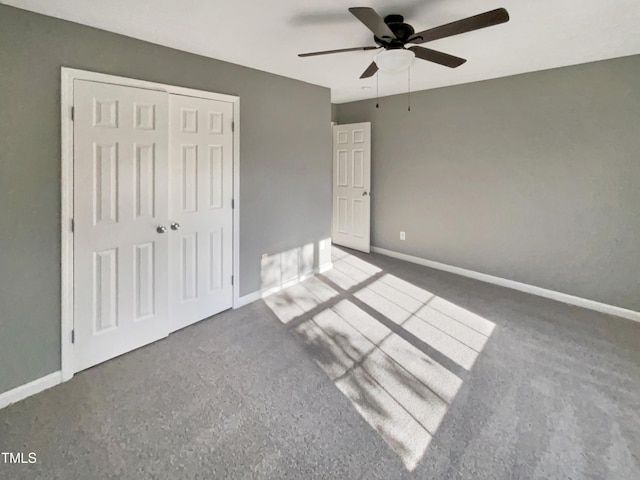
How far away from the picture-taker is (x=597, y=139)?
341cm

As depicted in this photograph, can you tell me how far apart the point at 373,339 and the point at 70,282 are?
2389 mm

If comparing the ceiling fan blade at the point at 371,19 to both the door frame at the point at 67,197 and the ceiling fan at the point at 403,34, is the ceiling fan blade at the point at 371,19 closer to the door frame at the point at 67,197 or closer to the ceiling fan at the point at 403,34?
the ceiling fan at the point at 403,34

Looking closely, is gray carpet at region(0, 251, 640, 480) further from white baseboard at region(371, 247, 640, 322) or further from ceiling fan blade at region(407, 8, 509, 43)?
ceiling fan blade at region(407, 8, 509, 43)

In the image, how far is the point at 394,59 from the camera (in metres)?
2.16

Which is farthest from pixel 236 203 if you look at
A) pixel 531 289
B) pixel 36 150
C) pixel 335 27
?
pixel 531 289

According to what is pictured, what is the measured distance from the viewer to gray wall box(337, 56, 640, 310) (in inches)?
131

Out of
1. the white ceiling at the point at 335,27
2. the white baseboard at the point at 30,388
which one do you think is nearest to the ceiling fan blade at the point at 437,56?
the white ceiling at the point at 335,27

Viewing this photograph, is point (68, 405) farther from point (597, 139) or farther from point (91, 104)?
point (597, 139)

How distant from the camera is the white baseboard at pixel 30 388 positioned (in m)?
2.14

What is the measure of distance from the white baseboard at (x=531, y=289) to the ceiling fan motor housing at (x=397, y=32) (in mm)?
3252

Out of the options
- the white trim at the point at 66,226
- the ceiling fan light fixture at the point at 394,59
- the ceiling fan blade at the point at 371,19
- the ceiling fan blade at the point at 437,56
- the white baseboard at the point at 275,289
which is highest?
the ceiling fan blade at the point at 437,56

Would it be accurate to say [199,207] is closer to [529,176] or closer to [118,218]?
[118,218]

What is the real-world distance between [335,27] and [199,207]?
190 centimetres

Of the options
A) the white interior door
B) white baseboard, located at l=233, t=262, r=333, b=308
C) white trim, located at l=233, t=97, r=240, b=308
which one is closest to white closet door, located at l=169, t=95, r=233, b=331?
white trim, located at l=233, t=97, r=240, b=308
